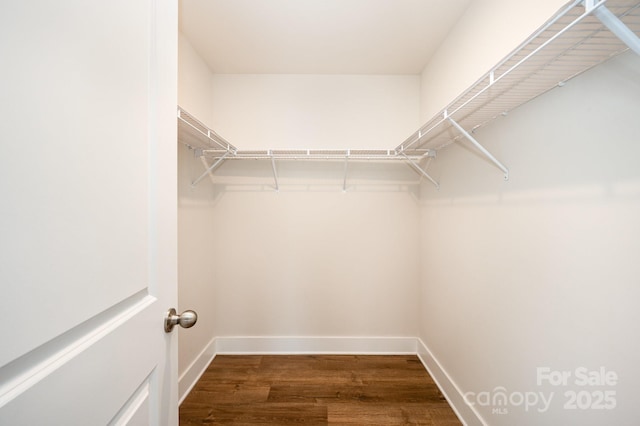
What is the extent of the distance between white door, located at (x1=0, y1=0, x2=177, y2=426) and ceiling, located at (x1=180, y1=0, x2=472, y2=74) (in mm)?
1067

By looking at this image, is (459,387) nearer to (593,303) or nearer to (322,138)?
(593,303)

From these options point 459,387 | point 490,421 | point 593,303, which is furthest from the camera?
point 459,387

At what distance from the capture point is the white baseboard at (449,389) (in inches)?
56.9

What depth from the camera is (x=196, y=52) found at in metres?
1.90

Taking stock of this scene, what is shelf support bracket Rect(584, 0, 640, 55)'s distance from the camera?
22.4 inches

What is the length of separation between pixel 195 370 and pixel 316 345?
97cm

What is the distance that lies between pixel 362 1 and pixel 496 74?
3.18 feet

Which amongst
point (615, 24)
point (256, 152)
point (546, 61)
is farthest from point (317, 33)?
point (615, 24)

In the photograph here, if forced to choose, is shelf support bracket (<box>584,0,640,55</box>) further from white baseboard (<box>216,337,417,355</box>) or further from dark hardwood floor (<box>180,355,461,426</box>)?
white baseboard (<box>216,337,417,355</box>)

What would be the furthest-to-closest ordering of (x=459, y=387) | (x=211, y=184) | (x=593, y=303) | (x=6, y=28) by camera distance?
(x=211, y=184), (x=459, y=387), (x=593, y=303), (x=6, y=28)

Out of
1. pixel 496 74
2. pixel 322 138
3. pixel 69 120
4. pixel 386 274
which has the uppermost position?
pixel 322 138

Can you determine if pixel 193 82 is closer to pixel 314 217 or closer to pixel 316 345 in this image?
pixel 314 217

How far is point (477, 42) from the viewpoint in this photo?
1400mm

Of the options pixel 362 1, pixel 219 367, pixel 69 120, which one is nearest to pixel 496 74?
pixel 362 1
